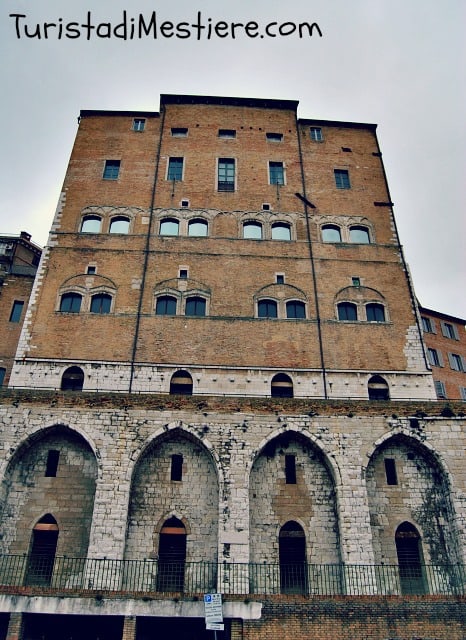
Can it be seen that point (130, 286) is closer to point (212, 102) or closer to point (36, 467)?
point (36, 467)

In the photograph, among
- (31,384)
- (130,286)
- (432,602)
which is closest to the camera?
(432,602)

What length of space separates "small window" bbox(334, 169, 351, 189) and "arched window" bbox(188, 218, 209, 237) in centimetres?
768

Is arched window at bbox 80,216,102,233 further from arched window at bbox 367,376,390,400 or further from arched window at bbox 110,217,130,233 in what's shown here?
arched window at bbox 367,376,390,400

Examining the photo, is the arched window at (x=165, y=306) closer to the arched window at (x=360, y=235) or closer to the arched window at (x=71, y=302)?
the arched window at (x=71, y=302)

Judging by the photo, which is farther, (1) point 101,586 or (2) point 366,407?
(2) point 366,407

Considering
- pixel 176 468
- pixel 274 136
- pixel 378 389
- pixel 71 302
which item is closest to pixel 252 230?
pixel 274 136

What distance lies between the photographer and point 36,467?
17844mm

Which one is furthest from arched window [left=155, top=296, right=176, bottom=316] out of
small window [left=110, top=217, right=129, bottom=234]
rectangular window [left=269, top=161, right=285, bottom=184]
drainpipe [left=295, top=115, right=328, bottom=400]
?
rectangular window [left=269, top=161, right=285, bottom=184]

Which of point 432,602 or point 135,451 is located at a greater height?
point 135,451

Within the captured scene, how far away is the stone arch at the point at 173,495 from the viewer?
17.0m

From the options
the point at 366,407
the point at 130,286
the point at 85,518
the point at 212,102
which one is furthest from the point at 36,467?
the point at 212,102

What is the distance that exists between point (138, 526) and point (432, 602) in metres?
8.97

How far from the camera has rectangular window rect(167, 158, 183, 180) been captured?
28.3 metres

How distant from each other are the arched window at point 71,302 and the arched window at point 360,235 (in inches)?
533
